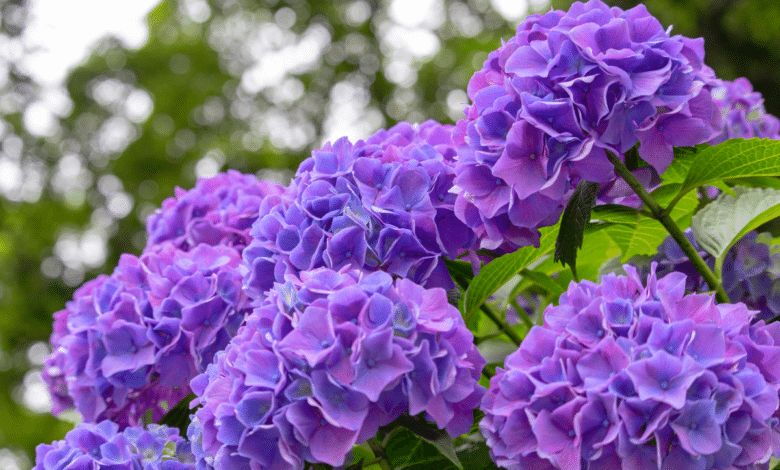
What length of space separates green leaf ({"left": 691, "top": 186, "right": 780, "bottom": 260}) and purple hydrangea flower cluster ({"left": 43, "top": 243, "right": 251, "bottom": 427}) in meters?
0.56

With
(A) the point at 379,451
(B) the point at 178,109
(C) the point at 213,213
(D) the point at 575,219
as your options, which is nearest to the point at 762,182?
(D) the point at 575,219

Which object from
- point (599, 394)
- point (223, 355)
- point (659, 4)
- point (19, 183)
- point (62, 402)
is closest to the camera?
point (599, 394)

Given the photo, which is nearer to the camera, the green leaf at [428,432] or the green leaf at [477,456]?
the green leaf at [428,432]

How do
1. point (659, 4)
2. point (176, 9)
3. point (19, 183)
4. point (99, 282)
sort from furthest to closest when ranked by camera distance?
point (176, 9)
point (19, 183)
point (659, 4)
point (99, 282)

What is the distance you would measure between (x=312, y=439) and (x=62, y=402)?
74 cm

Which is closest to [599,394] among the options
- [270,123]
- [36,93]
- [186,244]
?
[186,244]

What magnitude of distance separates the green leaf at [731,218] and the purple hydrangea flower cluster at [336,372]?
0.38 m

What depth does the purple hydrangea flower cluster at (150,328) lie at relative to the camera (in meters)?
0.88

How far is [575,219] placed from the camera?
0.73m

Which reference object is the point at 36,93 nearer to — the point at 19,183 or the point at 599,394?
the point at 19,183

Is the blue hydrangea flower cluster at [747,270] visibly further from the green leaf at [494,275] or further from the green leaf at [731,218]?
the green leaf at [494,275]

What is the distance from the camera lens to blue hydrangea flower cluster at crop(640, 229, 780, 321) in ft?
2.78

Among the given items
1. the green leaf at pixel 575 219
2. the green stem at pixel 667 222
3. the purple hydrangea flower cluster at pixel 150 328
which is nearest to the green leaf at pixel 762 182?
the green stem at pixel 667 222

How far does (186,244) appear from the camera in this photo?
107 cm
